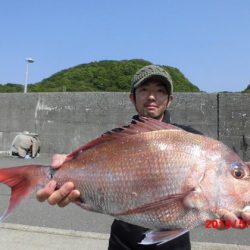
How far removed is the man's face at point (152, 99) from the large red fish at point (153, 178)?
2.75 ft

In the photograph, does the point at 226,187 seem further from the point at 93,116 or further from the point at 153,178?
the point at 93,116

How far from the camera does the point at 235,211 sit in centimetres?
192

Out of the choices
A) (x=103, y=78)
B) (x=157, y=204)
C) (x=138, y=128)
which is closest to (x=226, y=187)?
(x=157, y=204)

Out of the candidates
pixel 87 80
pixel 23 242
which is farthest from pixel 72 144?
pixel 87 80

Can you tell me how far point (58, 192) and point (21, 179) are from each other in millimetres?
199

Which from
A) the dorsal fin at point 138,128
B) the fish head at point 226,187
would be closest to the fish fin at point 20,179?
the dorsal fin at point 138,128

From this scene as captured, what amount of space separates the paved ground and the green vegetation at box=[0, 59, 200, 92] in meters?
35.4

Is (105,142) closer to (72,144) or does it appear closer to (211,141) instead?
(211,141)

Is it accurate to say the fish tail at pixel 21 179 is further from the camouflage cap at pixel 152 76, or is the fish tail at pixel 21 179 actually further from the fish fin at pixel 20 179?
the camouflage cap at pixel 152 76

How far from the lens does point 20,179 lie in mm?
2191

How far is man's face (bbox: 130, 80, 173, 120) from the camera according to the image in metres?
2.97

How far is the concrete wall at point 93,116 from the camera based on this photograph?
36.3ft

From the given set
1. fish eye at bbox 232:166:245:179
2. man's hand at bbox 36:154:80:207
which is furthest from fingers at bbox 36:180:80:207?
fish eye at bbox 232:166:245:179

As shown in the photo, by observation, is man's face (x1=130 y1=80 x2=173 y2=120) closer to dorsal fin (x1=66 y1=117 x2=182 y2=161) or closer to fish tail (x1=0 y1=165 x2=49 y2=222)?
dorsal fin (x1=66 y1=117 x2=182 y2=161)
